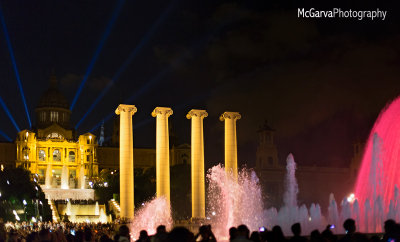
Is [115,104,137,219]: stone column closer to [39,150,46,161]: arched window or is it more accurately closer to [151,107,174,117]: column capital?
[151,107,174,117]: column capital

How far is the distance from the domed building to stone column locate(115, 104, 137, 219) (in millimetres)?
54826

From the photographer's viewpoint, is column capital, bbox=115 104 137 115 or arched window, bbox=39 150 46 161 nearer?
column capital, bbox=115 104 137 115

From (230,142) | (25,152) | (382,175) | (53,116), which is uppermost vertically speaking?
(53,116)

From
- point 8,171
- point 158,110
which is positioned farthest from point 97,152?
point 158,110

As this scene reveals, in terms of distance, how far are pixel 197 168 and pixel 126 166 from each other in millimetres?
7573

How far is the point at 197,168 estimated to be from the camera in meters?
59.7

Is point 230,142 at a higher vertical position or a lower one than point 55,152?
lower

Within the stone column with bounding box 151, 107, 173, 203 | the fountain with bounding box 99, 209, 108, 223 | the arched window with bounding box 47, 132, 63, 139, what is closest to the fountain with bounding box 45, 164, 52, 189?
the arched window with bounding box 47, 132, 63, 139

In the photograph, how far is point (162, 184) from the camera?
5741cm

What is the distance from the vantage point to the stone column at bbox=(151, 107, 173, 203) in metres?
57.5

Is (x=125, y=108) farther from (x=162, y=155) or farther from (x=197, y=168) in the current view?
(x=197, y=168)

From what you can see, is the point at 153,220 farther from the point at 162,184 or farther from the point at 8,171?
the point at 8,171

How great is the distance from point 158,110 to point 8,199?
91.3 feet

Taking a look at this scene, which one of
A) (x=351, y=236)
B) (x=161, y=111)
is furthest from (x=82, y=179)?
Answer: (x=351, y=236)
